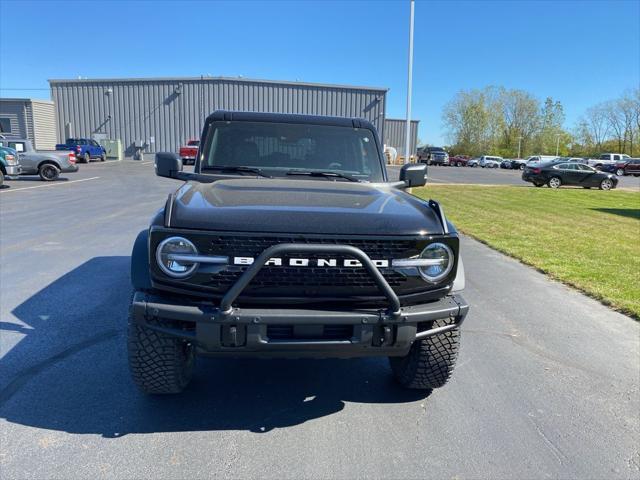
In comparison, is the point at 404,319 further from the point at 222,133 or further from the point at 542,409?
the point at 222,133

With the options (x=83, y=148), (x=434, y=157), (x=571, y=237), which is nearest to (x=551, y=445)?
(x=571, y=237)

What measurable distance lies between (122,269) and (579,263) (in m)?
6.44

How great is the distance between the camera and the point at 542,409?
3.18 meters

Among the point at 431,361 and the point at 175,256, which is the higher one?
the point at 175,256

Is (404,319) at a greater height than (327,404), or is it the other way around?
(404,319)

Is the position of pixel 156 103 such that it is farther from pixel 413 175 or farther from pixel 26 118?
pixel 413 175

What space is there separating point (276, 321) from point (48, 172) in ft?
71.0

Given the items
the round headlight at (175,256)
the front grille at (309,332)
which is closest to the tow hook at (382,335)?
the front grille at (309,332)

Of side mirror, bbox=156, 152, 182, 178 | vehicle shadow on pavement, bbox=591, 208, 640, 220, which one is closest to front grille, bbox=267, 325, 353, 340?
side mirror, bbox=156, 152, 182, 178

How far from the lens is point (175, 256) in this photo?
254 centimetres

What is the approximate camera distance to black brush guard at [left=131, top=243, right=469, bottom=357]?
96.0 inches

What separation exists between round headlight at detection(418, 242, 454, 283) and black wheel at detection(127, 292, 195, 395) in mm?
1349

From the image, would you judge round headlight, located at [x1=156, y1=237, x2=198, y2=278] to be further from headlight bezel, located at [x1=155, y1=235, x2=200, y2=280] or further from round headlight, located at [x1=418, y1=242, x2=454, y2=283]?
round headlight, located at [x1=418, y1=242, x2=454, y2=283]

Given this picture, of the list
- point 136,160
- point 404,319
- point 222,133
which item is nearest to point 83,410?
point 404,319
